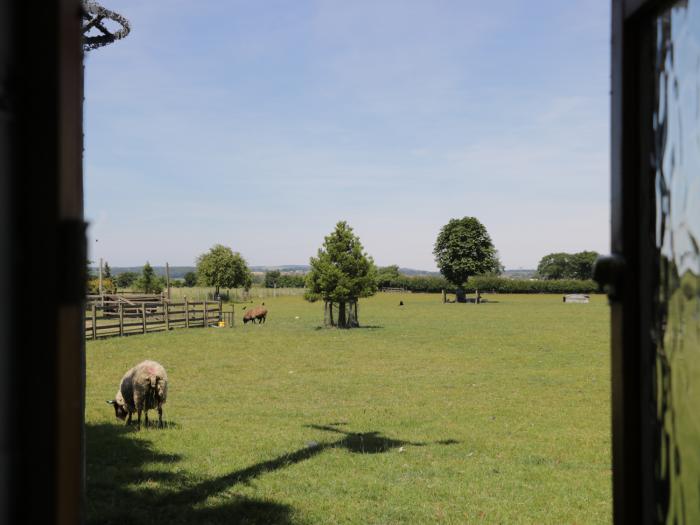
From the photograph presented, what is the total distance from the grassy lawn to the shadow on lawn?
3 cm

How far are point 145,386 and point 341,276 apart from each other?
24.6 m

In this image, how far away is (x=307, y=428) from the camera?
10.7 metres

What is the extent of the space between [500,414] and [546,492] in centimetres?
461

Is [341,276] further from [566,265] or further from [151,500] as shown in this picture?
[566,265]

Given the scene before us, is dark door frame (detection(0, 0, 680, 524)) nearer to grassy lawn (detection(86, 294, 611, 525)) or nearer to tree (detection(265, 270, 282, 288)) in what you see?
grassy lawn (detection(86, 294, 611, 525))

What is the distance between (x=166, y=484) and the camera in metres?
7.44

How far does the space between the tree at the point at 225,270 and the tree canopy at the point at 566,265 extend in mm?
85523

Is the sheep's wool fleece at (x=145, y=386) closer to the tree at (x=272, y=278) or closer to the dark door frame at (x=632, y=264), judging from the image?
the dark door frame at (x=632, y=264)

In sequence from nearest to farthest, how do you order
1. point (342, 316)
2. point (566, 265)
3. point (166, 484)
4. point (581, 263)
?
point (166, 484), point (342, 316), point (581, 263), point (566, 265)

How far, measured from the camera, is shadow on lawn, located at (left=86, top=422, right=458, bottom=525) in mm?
6363

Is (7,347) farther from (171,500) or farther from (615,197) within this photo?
(171,500)

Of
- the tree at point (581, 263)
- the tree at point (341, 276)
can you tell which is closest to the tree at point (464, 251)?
the tree at point (341, 276)

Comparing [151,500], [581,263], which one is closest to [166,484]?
[151,500]

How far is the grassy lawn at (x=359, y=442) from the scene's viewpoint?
683 cm
